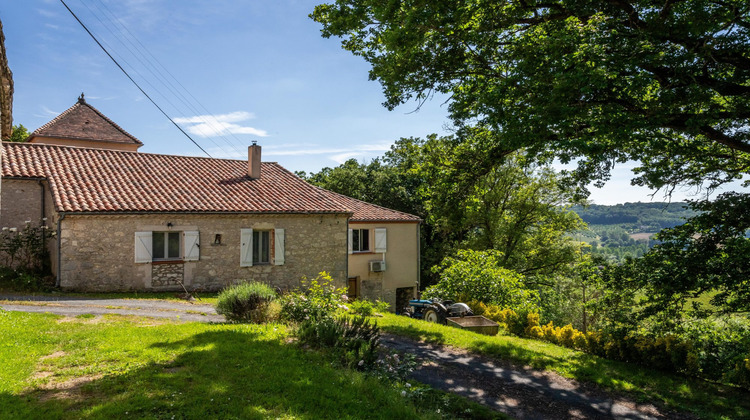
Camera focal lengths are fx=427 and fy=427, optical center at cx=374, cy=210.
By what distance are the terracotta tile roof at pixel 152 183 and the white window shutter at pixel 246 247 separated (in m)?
0.88

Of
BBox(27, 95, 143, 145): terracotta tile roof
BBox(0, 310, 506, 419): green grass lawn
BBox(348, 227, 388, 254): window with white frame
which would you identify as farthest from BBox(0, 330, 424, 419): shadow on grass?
BBox(27, 95, 143, 145): terracotta tile roof

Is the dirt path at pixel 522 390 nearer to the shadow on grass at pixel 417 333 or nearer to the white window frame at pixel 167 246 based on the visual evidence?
the shadow on grass at pixel 417 333

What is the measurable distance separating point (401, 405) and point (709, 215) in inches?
276

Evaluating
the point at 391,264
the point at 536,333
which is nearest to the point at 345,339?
the point at 536,333

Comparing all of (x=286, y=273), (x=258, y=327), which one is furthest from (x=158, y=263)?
(x=258, y=327)

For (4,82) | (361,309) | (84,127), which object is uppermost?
(84,127)

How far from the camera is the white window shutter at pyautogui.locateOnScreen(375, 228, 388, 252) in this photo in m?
22.4

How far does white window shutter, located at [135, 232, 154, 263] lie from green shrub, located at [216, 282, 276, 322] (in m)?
6.88

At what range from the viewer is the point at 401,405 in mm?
5055

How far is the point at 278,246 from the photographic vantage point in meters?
17.5

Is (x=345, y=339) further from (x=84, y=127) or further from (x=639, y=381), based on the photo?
(x=84, y=127)

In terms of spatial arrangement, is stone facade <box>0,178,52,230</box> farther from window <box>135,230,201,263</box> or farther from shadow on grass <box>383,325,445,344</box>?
shadow on grass <box>383,325,445,344</box>

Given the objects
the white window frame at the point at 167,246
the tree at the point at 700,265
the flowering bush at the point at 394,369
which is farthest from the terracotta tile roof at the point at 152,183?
the tree at the point at 700,265

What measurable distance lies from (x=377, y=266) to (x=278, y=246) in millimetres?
6427
